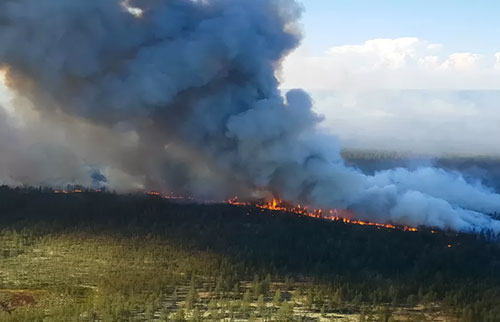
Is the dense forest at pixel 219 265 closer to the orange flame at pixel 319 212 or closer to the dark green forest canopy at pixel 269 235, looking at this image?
the dark green forest canopy at pixel 269 235

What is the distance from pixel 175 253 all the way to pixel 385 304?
1485 inches

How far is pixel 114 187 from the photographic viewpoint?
584 feet

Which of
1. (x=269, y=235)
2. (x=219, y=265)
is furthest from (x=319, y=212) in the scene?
(x=219, y=265)

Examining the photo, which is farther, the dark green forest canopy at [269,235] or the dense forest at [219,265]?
the dark green forest canopy at [269,235]

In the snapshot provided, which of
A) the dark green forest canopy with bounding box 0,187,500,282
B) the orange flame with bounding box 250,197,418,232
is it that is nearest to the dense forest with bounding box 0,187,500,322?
the dark green forest canopy with bounding box 0,187,500,282

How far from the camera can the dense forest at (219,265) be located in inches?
3499

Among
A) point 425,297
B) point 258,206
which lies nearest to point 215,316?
point 425,297

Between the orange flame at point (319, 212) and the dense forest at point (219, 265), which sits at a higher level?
the orange flame at point (319, 212)

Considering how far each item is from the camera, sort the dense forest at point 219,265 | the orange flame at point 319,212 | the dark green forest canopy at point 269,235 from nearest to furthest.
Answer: the dense forest at point 219,265
the dark green forest canopy at point 269,235
the orange flame at point 319,212

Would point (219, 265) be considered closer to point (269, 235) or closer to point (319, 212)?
point (269, 235)

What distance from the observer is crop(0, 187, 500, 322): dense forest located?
8888cm

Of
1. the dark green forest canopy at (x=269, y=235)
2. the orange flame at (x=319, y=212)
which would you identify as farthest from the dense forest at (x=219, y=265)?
the orange flame at (x=319, y=212)

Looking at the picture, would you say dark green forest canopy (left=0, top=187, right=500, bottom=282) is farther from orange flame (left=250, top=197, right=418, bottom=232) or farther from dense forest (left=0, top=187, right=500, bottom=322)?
orange flame (left=250, top=197, right=418, bottom=232)

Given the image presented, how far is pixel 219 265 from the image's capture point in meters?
112
